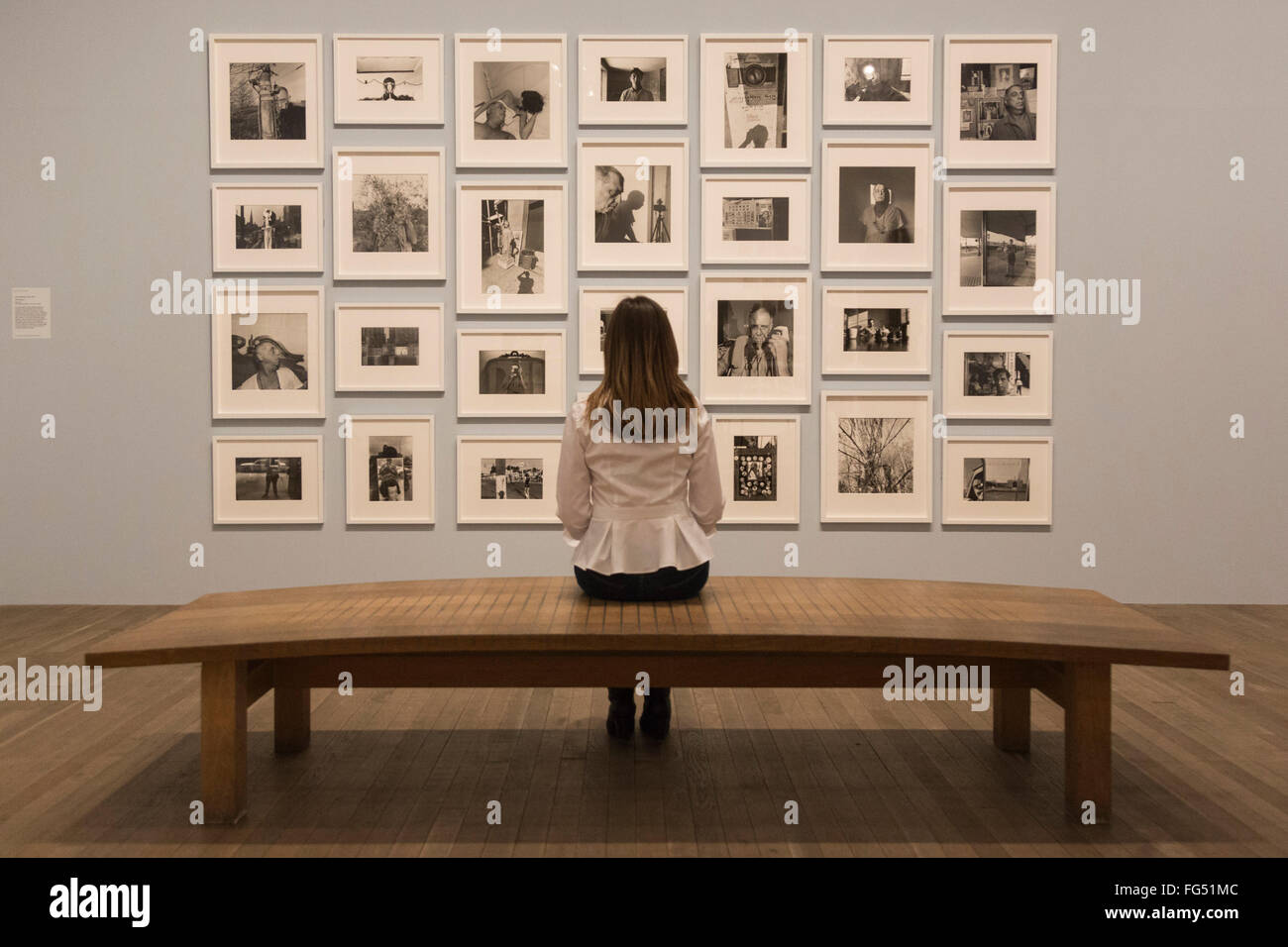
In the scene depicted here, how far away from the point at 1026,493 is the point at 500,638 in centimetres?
428

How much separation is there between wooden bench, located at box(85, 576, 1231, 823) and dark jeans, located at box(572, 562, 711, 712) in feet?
0.43

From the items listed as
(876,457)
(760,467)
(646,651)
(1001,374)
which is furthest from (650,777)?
(1001,374)

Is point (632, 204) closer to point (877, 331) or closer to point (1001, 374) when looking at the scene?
point (877, 331)

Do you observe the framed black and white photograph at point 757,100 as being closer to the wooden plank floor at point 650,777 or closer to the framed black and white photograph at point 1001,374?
the framed black and white photograph at point 1001,374

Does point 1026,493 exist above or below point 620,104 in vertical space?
below

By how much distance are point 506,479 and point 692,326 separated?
4.80 feet

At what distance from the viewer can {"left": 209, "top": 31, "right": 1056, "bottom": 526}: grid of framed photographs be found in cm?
641

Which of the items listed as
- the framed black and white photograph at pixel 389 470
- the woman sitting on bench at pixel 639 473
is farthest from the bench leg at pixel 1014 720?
the framed black and white photograph at pixel 389 470

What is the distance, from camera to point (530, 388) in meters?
6.55

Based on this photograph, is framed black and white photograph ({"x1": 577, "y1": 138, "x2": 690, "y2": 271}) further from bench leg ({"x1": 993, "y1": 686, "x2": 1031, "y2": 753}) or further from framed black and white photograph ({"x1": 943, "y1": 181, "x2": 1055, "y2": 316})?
bench leg ({"x1": 993, "y1": 686, "x2": 1031, "y2": 753})

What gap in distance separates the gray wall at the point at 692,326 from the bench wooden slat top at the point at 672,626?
2.55 metres

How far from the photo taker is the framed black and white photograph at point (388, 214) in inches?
254

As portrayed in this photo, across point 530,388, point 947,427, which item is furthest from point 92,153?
point 947,427

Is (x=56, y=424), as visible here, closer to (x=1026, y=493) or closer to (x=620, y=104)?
(x=620, y=104)
